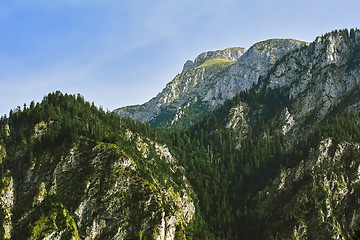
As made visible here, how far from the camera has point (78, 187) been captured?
6191 inches

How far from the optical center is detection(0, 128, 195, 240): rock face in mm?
141000

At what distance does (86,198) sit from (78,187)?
7.38 metres

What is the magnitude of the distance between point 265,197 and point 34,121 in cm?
12966

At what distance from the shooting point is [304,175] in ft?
625

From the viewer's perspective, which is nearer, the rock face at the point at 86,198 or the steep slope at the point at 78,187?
the rock face at the point at 86,198

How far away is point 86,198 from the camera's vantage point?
153 m

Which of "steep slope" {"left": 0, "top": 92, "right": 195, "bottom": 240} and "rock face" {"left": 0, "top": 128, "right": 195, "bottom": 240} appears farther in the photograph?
"steep slope" {"left": 0, "top": 92, "right": 195, "bottom": 240}

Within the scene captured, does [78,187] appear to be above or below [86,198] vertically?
above

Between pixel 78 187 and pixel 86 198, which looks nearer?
pixel 86 198

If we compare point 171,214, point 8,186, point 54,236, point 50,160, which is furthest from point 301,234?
point 8,186

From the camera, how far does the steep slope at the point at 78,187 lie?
14288cm

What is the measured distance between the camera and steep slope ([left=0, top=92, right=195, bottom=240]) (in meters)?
143

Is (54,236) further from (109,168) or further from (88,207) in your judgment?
(109,168)

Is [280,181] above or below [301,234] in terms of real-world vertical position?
above
